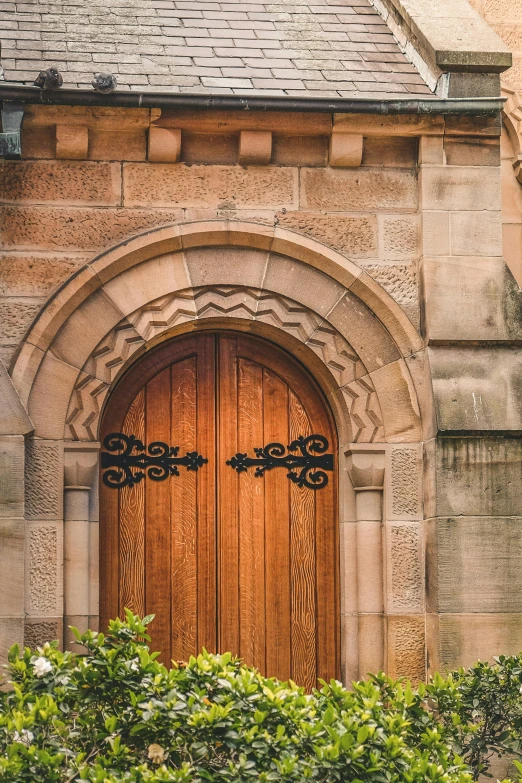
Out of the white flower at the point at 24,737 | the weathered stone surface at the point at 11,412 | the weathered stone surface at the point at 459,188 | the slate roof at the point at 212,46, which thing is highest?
the slate roof at the point at 212,46

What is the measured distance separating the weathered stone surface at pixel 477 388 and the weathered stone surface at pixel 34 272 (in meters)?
2.32

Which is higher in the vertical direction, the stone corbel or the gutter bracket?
the gutter bracket

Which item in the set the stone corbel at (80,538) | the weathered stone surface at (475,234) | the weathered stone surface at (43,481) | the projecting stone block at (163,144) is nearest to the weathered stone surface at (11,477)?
the weathered stone surface at (43,481)

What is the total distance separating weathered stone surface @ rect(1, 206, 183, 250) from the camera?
7.08m

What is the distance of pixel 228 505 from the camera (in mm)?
7465

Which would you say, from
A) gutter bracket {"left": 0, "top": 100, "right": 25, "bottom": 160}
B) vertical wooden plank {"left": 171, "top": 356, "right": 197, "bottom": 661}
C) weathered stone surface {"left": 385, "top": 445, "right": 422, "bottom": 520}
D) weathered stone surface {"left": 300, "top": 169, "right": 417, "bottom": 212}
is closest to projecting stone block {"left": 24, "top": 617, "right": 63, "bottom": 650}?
vertical wooden plank {"left": 171, "top": 356, "right": 197, "bottom": 661}

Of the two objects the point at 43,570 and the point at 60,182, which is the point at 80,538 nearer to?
the point at 43,570

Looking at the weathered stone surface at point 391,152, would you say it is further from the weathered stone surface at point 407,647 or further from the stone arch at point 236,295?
the weathered stone surface at point 407,647

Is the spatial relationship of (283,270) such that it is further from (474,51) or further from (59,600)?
(59,600)

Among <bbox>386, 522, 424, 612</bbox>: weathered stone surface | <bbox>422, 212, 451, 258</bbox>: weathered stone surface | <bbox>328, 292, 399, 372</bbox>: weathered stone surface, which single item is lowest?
<bbox>386, 522, 424, 612</bbox>: weathered stone surface

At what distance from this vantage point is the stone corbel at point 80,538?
273 inches

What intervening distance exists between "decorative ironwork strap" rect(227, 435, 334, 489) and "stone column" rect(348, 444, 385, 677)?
0.29 metres

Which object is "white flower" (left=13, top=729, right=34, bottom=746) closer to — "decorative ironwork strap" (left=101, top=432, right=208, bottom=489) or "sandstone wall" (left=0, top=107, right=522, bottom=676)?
"sandstone wall" (left=0, top=107, right=522, bottom=676)

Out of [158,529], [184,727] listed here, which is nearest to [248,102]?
[158,529]
